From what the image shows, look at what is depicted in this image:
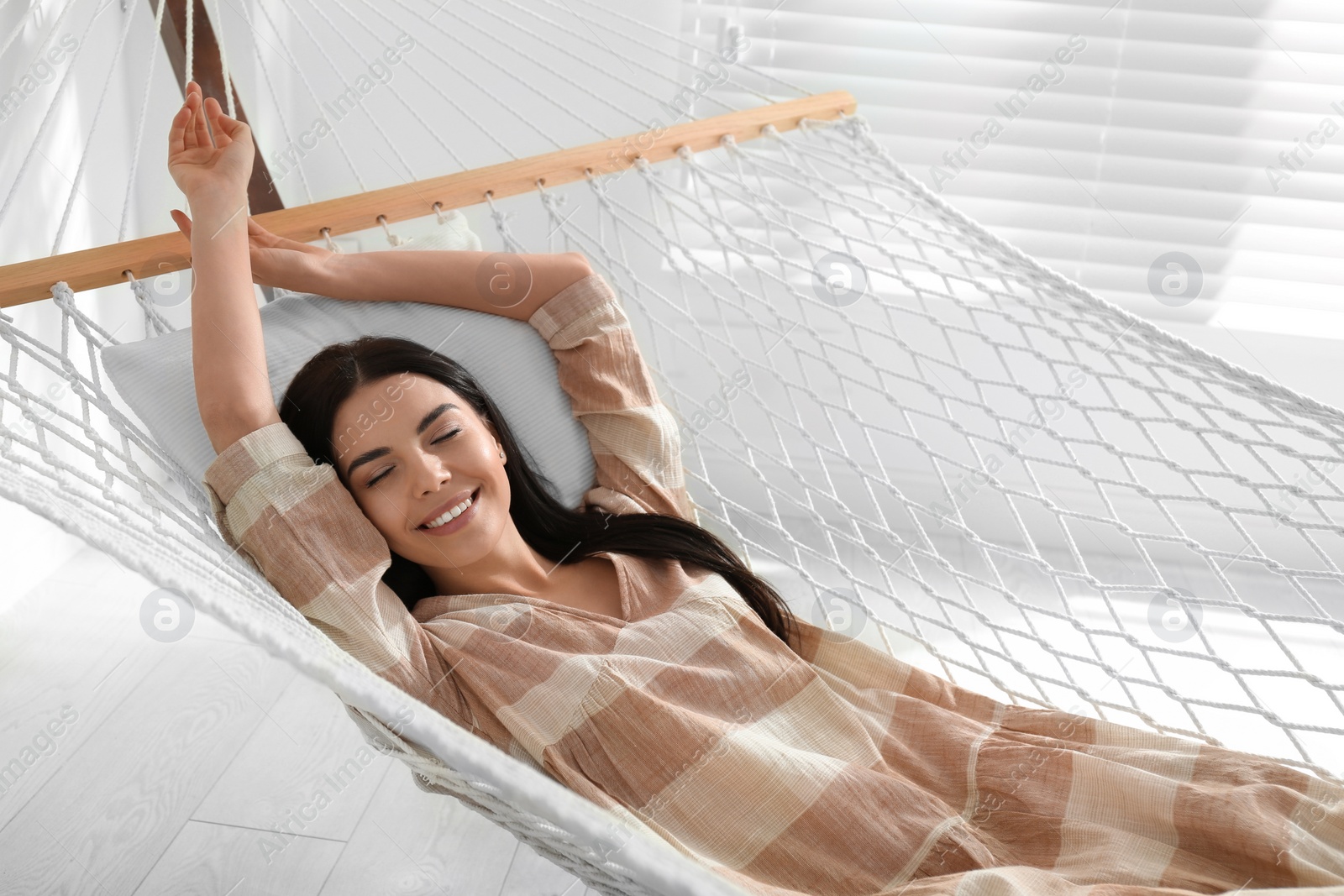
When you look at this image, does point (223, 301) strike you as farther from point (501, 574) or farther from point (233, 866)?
point (233, 866)

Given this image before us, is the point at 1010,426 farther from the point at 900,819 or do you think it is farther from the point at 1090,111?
the point at 900,819

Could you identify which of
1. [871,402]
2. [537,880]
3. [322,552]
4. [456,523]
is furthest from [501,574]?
[871,402]

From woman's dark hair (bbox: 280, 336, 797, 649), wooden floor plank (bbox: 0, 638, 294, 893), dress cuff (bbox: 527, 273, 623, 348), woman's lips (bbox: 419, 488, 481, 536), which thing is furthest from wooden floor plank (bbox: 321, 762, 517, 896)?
dress cuff (bbox: 527, 273, 623, 348)

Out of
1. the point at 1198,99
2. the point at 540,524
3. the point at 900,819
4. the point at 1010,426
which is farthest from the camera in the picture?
the point at 1010,426

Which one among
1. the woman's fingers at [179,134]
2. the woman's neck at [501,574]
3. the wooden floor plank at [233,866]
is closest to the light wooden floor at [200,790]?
the wooden floor plank at [233,866]

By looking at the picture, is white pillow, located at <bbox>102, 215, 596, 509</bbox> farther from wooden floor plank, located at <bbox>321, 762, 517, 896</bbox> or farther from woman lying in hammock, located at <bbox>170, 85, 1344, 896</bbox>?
wooden floor plank, located at <bbox>321, 762, 517, 896</bbox>

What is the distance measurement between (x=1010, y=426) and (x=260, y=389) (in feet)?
4.77

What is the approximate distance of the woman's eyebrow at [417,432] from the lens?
95cm

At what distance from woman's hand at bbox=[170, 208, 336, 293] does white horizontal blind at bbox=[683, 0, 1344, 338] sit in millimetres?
1029

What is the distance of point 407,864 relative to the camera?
124 cm

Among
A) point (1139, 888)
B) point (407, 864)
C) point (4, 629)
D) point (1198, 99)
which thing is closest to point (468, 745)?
point (1139, 888)

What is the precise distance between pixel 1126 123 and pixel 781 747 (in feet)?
4.79

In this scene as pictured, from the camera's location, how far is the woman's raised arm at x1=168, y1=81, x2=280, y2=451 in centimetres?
92

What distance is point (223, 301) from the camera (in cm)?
94
